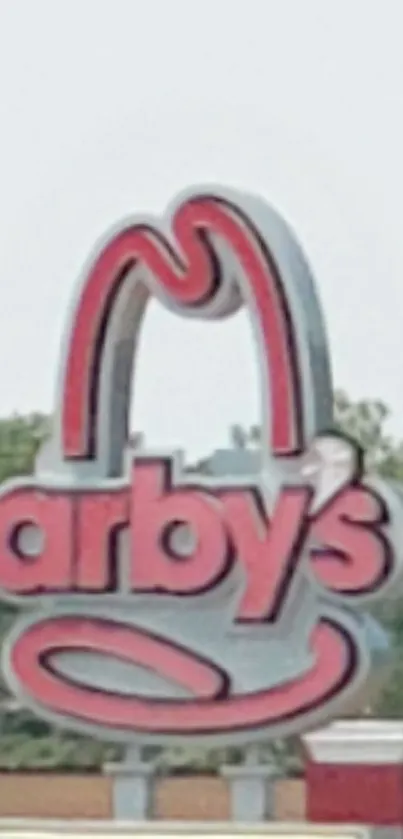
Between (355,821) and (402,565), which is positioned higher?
(402,565)

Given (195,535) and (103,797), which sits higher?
(195,535)

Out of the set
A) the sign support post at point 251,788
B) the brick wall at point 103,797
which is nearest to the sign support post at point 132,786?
the brick wall at point 103,797

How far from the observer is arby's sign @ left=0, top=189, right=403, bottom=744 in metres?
8.21

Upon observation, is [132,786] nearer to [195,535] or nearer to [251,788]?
[251,788]

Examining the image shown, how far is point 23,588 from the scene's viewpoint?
27.8 feet

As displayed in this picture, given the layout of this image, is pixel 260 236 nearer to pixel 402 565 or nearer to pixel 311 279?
pixel 311 279

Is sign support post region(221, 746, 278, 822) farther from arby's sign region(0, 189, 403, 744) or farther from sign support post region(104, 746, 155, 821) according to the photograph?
sign support post region(104, 746, 155, 821)

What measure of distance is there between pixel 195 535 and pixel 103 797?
2.79 ft

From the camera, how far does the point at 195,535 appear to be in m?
8.32

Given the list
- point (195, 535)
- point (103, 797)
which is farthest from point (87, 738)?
point (195, 535)

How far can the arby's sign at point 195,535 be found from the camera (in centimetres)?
821

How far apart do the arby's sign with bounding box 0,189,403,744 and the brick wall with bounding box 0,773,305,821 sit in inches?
6.0

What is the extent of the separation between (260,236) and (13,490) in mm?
1082

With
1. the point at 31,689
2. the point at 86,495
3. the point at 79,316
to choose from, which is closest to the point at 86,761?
the point at 31,689
